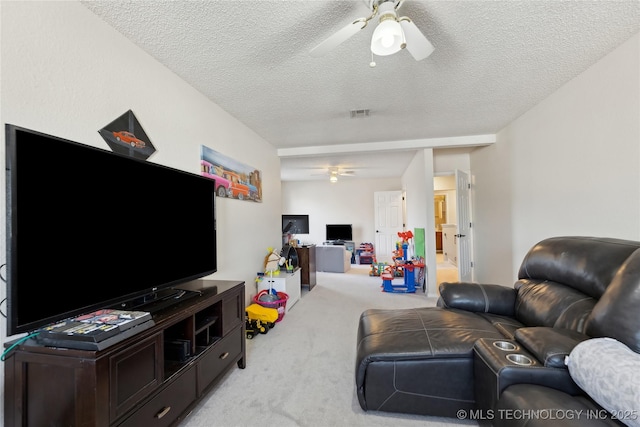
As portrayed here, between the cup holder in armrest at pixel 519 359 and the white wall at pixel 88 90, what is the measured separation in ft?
6.53

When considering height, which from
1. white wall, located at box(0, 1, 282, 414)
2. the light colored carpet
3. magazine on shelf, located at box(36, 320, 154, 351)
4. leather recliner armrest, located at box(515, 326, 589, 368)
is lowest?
the light colored carpet

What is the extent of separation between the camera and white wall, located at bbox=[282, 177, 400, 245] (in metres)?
7.24

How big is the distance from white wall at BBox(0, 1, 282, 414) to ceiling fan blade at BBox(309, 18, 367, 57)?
1.24m

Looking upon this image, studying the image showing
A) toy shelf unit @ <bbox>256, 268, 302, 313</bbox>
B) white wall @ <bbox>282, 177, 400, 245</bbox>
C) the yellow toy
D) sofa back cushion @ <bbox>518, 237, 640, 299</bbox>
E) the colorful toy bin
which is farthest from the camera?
white wall @ <bbox>282, 177, 400, 245</bbox>

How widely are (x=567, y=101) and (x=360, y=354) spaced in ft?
9.23

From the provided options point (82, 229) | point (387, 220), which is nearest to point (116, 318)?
point (82, 229)

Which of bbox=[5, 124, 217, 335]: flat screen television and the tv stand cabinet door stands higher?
bbox=[5, 124, 217, 335]: flat screen television

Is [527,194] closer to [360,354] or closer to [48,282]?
[360,354]

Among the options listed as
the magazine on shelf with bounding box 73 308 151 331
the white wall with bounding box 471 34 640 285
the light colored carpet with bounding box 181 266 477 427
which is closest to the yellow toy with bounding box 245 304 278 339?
the light colored carpet with bounding box 181 266 477 427

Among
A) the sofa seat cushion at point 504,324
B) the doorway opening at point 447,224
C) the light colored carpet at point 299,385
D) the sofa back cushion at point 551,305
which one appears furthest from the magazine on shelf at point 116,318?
the doorway opening at point 447,224

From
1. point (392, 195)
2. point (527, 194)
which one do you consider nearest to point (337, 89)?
point (527, 194)

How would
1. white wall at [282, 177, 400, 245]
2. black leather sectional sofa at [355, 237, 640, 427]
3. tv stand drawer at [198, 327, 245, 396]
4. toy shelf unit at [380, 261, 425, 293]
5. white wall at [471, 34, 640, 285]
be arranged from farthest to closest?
white wall at [282, 177, 400, 245] → toy shelf unit at [380, 261, 425, 293] → white wall at [471, 34, 640, 285] → tv stand drawer at [198, 327, 245, 396] → black leather sectional sofa at [355, 237, 640, 427]

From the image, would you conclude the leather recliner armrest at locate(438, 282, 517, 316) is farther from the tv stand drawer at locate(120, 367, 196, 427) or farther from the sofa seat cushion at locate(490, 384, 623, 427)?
the tv stand drawer at locate(120, 367, 196, 427)

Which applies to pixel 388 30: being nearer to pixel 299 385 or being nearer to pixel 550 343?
pixel 550 343
